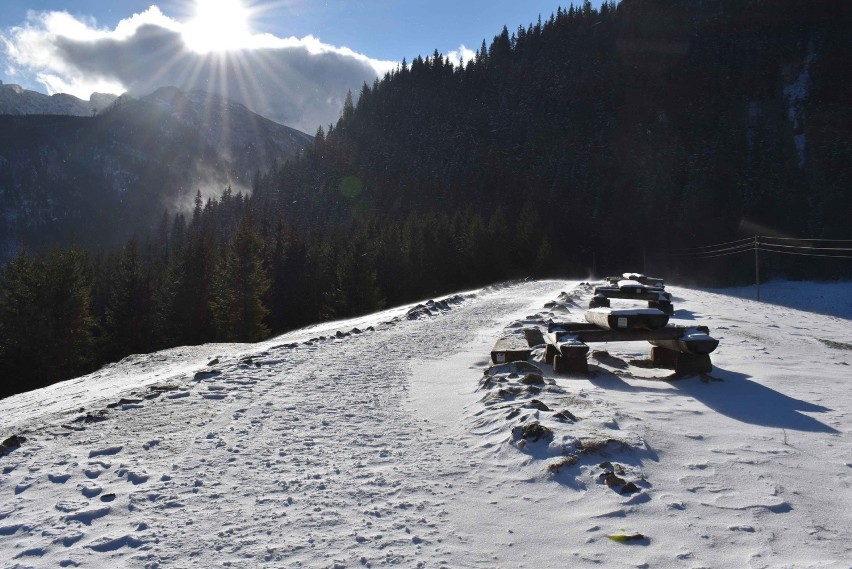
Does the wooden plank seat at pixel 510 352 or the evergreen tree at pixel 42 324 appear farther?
the evergreen tree at pixel 42 324

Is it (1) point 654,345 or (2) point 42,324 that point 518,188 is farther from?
(1) point 654,345

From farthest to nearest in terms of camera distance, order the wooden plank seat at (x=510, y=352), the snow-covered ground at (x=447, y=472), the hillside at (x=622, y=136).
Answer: the hillside at (x=622, y=136) → the wooden plank seat at (x=510, y=352) → the snow-covered ground at (x=447, y=472)

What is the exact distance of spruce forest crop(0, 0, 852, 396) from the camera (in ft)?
133

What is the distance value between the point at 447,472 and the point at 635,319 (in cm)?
479

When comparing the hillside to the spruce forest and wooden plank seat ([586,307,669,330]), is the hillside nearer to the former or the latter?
the spruce forest

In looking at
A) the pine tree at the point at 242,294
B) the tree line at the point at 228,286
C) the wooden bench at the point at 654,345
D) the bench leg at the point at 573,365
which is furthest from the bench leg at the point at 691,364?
the tree line at the point at 228,286

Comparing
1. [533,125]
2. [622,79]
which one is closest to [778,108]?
[622,79]

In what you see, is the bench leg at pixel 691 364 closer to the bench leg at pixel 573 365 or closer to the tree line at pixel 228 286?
the bench leg at pixel 573 365

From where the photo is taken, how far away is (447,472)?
461cm

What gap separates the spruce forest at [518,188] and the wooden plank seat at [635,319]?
30996 millimetres

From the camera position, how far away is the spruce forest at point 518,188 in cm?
4047

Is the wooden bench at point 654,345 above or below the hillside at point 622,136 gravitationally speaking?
below

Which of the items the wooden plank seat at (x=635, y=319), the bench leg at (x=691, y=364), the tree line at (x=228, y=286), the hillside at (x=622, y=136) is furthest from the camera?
the hillside at (x=622, y=136)

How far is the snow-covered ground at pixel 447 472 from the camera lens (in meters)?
3.38
